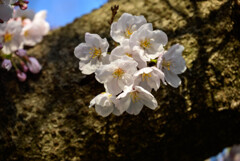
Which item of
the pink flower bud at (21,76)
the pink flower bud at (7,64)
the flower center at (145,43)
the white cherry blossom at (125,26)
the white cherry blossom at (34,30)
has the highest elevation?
the white cherry blossom at (34,30)

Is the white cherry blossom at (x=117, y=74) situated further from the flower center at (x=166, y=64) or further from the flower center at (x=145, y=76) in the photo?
the flower center at (x=166, y=64)

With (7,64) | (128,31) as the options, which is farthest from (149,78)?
(7,64)

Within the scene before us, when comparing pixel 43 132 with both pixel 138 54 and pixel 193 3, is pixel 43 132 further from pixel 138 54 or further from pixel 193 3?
pixel 193 3

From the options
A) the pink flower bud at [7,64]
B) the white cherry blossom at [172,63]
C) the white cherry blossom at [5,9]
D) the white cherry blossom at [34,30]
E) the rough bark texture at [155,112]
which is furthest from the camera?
the white cherry blossom at [34,30]

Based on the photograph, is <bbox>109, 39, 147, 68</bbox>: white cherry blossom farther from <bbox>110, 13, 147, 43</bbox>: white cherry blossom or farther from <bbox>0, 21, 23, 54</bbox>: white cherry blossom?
<bbox>0, 21, 23, 54</bbox>: white cherry blossom

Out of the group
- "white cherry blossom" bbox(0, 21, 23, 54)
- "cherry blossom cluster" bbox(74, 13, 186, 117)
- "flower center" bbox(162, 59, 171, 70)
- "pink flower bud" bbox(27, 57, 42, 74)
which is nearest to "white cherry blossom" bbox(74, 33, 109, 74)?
"cherry blossom cluster" bbox(74, 13, 186, 117)

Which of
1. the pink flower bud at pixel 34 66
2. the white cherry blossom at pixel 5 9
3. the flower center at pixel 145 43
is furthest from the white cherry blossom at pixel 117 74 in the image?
the pink flower bud at pixel 34 66

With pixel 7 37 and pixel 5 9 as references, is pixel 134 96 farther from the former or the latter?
pixel 7 37

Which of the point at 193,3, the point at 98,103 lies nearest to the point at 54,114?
the point at 98,103
